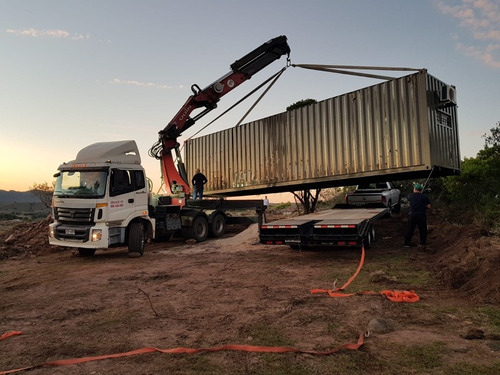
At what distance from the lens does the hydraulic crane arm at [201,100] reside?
13.8m

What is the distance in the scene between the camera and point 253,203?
13.5 meters

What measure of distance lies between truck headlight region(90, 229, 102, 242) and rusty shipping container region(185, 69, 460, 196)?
6.54 m

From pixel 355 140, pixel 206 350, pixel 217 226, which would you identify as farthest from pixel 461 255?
pixel 217 226

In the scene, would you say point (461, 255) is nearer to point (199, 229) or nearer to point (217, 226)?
point (199, 229)

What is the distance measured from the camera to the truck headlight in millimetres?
9016

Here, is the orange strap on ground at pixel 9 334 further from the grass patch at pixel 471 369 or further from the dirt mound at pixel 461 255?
the dirt mound at pixel 461 255

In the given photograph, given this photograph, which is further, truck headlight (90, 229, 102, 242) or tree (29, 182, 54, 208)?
tree (29, 182, 54, 208)

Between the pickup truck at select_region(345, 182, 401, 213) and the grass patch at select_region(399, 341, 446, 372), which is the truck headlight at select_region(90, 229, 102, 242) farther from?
the pickup truck at select_region(345, 182, 401, 213)

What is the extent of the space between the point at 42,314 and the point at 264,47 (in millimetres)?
11315

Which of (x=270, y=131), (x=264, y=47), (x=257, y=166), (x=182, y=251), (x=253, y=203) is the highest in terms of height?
(x=264, y=47)

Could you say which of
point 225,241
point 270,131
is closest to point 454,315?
point 225,241

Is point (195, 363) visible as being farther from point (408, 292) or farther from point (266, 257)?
point (266, 257)

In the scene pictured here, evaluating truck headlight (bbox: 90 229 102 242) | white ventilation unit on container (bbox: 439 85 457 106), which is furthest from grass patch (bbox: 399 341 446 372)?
white ventilation unit on container (bbox: 439 85 457 106)

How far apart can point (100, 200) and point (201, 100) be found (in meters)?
6.31
